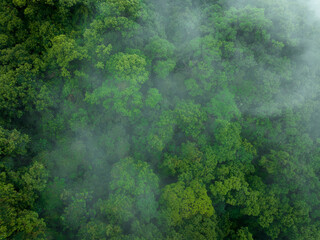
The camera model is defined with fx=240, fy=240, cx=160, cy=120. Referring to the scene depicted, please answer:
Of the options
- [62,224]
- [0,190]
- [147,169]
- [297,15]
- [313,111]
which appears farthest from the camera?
[297,15]

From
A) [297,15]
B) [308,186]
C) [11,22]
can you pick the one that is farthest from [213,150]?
[11,22]

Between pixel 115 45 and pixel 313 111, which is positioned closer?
pixel 115 45

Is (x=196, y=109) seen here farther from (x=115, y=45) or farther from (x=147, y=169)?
(x=115, y=45)

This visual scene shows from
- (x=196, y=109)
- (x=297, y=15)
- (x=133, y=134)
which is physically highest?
(x=297, y=15)

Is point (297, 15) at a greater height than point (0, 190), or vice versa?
point (297, 15)

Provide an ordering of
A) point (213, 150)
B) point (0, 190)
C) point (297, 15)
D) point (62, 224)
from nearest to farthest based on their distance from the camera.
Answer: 1. point (0, 190)
2. point (62, 224)
3. point (213, 150)
4. point (297, 15)

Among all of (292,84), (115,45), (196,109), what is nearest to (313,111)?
(292,84)
